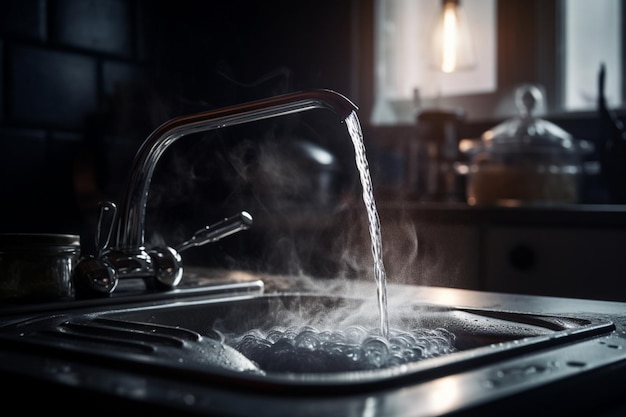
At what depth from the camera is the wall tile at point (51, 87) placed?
191 centimetres

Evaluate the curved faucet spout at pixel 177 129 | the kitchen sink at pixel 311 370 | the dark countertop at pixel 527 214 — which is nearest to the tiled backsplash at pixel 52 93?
the dark countertop at pixel 527 214

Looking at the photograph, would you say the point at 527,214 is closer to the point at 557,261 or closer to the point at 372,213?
the point at 557,261

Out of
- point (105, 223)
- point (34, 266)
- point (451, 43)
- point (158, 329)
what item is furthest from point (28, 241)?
point (451, 43)

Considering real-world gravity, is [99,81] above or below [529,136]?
above

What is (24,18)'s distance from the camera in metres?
1.90

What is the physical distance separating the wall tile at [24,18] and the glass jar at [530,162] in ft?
3.82

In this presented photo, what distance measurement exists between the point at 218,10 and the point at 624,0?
124 cm

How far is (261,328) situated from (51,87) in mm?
1341

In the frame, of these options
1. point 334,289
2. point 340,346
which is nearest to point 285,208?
point 334,289

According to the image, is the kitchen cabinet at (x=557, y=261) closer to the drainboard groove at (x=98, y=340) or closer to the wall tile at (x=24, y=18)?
the wall tile at (x=24, y=18)

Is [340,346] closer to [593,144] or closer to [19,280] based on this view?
[19,280]

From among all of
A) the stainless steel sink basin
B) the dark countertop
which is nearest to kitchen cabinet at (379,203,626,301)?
the dark countertop

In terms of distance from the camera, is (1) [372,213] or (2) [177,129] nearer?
(1) [372,213]

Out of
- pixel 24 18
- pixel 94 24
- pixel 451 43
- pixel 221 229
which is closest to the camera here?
pixel 221 229
